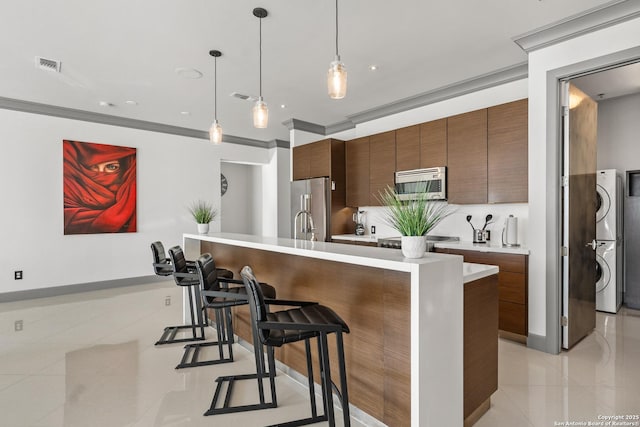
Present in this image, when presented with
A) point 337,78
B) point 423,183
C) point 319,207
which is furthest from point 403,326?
point 319,207

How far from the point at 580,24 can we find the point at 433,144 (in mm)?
1753

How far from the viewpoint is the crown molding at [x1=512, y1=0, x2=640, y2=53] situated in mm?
2568

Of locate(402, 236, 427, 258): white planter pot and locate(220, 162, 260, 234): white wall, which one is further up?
locate(220, 162, 260, 234): white wall

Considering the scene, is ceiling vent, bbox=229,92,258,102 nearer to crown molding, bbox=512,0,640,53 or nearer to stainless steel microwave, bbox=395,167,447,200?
stainless steel microwave, bbox=395,167,447,200

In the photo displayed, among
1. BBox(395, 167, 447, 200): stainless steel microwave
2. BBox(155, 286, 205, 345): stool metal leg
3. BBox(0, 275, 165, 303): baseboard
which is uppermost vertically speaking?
BBox(395, 167, 447, 200): stainless steel microwave

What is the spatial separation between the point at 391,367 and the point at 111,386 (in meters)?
2.04

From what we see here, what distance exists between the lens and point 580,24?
278 cm

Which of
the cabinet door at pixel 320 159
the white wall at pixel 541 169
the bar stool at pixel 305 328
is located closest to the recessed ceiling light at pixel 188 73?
the cabinet door at pixel 320 159

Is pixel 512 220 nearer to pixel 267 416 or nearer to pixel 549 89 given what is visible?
pixel 549 89

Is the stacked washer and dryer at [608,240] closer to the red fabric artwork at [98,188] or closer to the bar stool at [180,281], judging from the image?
the bar stool at [180,281]

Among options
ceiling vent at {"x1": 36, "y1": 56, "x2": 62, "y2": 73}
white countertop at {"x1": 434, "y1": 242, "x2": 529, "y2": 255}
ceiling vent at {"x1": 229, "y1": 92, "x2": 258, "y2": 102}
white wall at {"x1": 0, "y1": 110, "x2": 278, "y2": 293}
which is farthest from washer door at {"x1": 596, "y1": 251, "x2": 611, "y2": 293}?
ceiling vent at {"x1": 36, "y1": 56, "x2": 62, "y2": 73}

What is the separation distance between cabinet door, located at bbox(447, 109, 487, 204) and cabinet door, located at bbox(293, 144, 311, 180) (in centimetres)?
237

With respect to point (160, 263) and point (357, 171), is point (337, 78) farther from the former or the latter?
point (357, 171)

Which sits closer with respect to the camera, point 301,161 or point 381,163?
point 381,163
